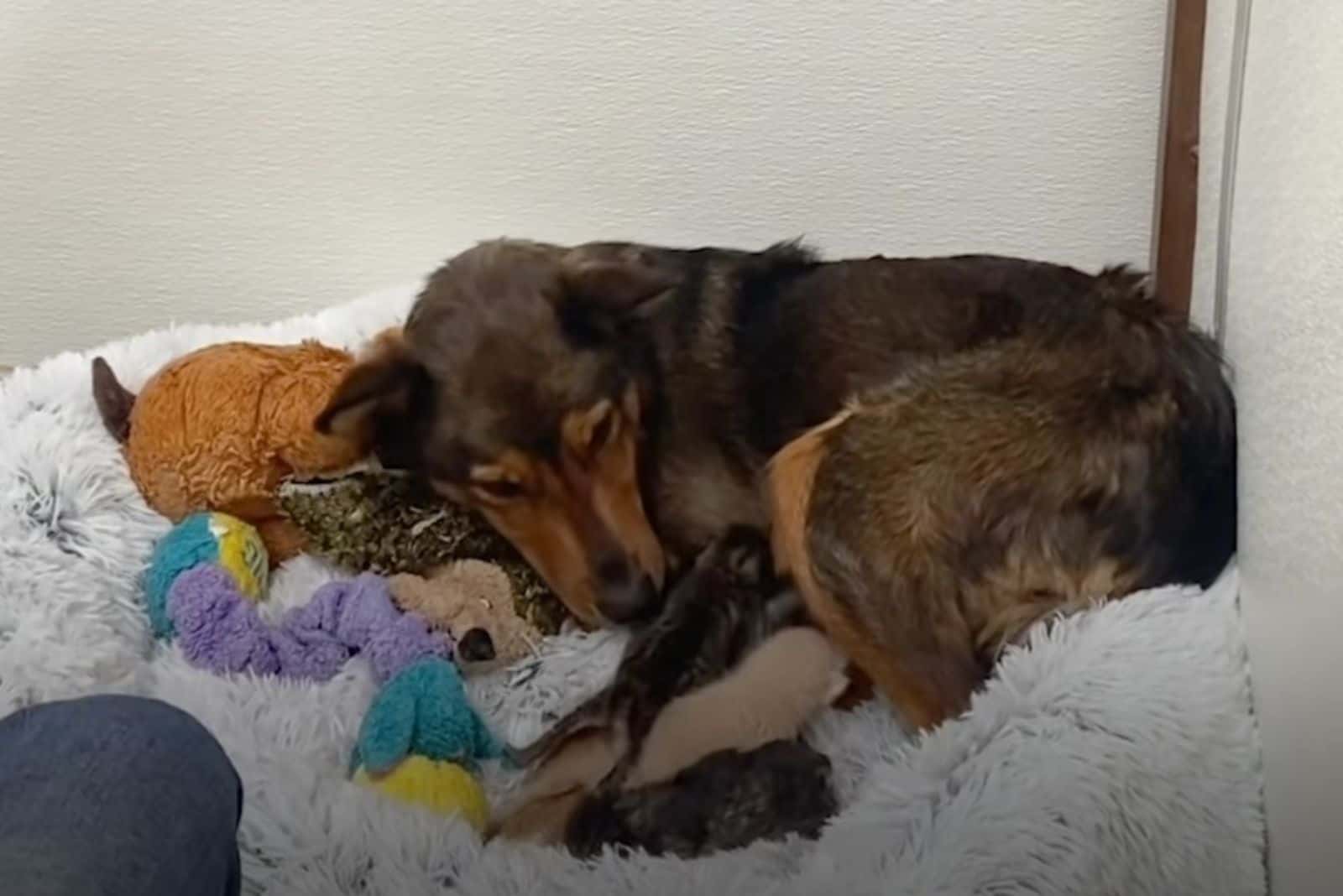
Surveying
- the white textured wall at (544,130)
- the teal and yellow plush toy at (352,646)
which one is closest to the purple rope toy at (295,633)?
the teal and yellow plush toy at (352,646)

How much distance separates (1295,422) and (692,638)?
79 centimetres

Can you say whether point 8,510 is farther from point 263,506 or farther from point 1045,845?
point 1045,845

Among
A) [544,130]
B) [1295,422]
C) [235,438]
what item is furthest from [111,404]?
[1295,422]

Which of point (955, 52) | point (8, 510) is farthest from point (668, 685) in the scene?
point (955, 52)

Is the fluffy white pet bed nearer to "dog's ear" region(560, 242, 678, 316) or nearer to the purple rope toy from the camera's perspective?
the purple rope toy

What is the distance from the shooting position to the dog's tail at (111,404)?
242cm

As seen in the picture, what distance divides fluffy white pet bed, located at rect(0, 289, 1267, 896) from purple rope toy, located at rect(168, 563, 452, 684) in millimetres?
38

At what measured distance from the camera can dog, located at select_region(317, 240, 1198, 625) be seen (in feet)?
7.23

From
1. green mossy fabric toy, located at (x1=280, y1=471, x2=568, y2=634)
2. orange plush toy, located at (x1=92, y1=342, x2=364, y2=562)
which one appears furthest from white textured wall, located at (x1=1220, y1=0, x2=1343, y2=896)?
orange plush toy, located at (x1=92, y1=342, x2=364, y2=562)

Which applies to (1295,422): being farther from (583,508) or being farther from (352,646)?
(352,646)

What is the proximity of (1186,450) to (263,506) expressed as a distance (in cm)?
112

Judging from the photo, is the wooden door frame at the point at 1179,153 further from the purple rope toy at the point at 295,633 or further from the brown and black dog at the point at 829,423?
the purple rope toy at the point at 295,633

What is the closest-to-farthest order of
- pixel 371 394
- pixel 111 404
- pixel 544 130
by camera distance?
1. pixel 371 394
2. pixel 111 404
3. pixel 544 130

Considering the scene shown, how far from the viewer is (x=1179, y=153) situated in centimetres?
243
